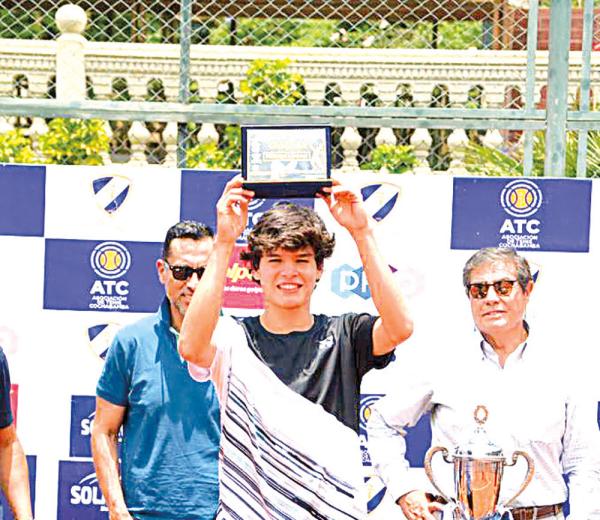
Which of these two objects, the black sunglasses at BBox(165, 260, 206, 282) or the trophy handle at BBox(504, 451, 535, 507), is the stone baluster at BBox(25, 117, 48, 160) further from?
the trophy handle at BBox(504, 451, 535, 507)

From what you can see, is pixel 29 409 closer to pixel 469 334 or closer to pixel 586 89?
pixel 469 334

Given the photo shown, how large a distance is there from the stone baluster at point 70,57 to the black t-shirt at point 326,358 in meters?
3.64

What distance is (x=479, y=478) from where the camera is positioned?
10.8ft

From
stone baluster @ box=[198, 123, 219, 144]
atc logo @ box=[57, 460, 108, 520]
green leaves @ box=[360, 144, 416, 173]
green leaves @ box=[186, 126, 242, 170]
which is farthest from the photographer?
green leaves @ box=[186, 126, 242, 170]

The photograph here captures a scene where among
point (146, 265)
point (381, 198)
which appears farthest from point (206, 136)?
point (381, 198)

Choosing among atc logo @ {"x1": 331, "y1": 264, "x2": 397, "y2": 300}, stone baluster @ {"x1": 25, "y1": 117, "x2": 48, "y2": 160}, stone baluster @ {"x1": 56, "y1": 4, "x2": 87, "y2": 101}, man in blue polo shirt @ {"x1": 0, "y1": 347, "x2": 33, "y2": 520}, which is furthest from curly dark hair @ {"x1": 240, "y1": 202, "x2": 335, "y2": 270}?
stone baluster @ {"x1": 25, "y1": 117, "x2": 48, "y2": 160}

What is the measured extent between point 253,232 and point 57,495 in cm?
193

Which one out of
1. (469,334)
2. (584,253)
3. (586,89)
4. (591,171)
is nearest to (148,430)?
(469,334)

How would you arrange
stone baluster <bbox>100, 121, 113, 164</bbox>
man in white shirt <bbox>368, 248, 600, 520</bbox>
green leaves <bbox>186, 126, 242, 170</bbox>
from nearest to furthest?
man in white shirt <bbox>368, 248, 600, 520</bbox>
green leaves <bbox>186, 126, 242, 170</bbox>
stone baluster <bbox>100, 121, 113, 164</bbox>

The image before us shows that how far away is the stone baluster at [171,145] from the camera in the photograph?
5938 mm

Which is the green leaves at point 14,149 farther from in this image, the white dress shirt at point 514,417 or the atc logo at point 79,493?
the white dress shirt at point 514,417

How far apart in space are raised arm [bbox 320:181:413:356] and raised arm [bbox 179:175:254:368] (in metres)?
0.27

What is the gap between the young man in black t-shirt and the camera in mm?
3170

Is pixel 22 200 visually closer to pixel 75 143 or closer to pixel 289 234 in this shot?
pixel 289 234
